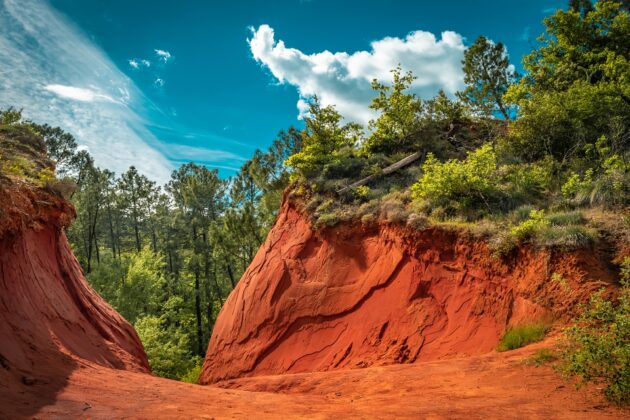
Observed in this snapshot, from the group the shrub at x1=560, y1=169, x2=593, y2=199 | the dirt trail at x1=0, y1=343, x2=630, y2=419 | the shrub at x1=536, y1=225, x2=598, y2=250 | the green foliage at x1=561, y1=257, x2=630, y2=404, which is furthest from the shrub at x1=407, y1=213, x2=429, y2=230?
the green foliage at x1=561, y1=257, x2=630, y2=404

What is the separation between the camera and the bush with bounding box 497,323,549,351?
7195 mm

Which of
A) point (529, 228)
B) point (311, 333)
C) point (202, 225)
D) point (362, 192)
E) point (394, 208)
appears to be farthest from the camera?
point (202, 225)

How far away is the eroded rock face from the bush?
0.27m

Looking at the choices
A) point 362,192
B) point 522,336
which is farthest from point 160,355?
point 522,336

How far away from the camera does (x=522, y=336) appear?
24.1ft

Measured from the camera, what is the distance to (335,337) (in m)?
11.2

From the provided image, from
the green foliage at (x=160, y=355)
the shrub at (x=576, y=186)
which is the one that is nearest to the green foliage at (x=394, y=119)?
the shrub at (x=576, y=186)

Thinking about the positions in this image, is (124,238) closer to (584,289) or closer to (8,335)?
(8,335)

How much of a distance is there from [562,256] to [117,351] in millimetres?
13396

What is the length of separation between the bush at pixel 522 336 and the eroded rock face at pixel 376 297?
0.27m

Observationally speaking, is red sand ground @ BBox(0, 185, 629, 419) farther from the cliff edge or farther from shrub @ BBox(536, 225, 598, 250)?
shrub @ BBox(536, 225, 598, 250)

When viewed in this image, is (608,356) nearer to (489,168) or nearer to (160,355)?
(489,168)

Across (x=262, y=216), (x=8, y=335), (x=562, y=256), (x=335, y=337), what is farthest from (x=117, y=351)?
(x=262, y=216)

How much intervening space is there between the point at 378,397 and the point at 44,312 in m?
9.13
